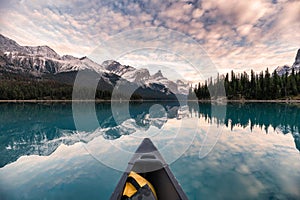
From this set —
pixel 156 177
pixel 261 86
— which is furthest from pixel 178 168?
pixel 261 86

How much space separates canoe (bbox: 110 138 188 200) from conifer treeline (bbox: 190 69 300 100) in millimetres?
58667

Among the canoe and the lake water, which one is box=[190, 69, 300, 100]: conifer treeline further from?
the canoe

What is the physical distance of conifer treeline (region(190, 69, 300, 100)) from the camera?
6588 centimetres

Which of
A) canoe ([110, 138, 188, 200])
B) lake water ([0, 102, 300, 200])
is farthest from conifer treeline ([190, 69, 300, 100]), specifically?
canoe ([110, 138, 188, 200])

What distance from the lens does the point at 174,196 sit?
406 centimetres

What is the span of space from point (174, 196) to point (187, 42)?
19.4ft

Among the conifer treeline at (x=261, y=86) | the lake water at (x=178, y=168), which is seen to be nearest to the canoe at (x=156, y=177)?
the lake water at (x=178, y=168)

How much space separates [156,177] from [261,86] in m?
77.7

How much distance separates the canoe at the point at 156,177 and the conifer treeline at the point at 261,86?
58.7 metres

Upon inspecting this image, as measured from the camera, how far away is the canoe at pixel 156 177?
3943 mm

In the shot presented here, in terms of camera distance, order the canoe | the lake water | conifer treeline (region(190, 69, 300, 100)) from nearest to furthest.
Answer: the canoe → the lake water → conifer treeline (region(190, 69, 300, 100))

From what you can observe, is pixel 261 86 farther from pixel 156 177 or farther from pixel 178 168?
pixel 156 177

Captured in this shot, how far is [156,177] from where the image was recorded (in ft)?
15.7

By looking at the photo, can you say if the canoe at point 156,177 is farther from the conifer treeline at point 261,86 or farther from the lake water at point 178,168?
the conifer treeline at point 261,86
